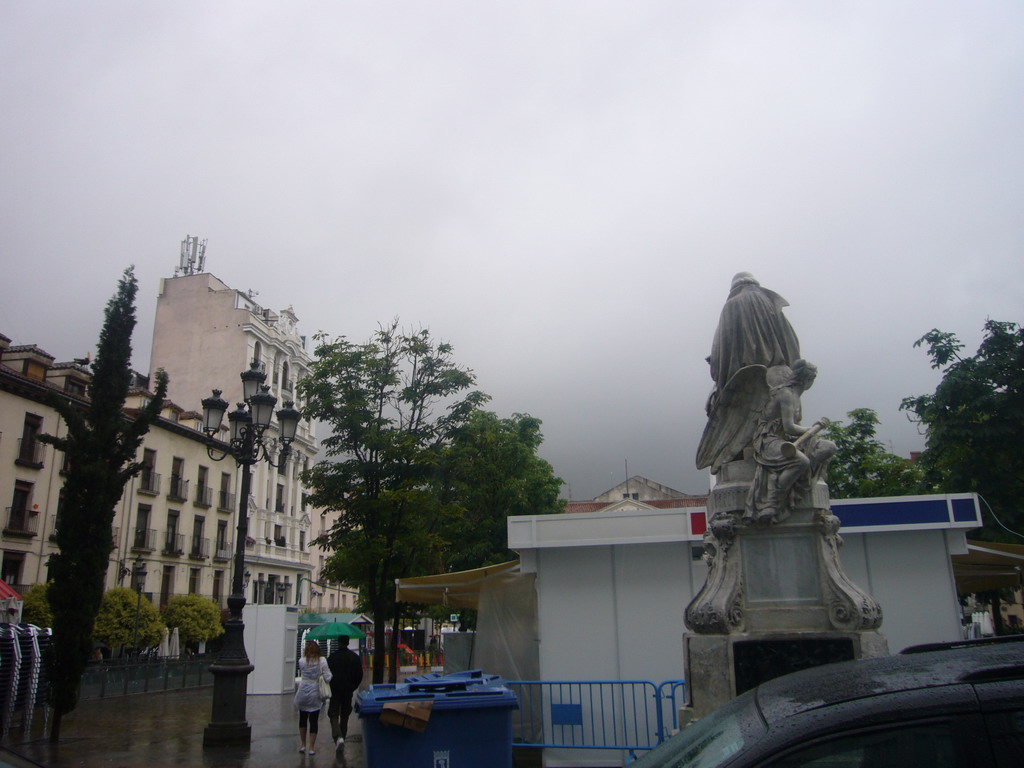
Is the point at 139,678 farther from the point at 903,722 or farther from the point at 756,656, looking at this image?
the point at 903,722

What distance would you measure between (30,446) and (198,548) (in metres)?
12.5

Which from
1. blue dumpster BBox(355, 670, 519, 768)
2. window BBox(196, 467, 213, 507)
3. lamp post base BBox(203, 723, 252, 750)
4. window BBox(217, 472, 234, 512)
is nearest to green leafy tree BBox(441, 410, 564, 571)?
lamp post base BBox(203, 723, 252, 750)

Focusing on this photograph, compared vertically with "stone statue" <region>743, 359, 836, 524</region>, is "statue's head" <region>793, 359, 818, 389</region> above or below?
above

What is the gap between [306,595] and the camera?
57.9 meters

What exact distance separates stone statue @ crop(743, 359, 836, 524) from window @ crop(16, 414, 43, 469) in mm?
32639

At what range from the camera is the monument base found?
602 centimetres

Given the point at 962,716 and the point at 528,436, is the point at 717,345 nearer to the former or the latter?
the point at 962,716

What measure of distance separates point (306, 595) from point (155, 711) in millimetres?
40599

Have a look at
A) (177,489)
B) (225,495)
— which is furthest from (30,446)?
(225,495)

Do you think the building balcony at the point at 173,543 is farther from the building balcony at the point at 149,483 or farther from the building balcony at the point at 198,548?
the building balcony at the point at 149,483

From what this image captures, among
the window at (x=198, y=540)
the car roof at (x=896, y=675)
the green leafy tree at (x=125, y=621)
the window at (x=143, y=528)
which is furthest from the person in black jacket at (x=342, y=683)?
the window at (x=198, y=540)

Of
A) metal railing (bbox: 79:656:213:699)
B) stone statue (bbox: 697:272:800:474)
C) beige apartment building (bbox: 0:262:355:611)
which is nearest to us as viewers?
stone statue (bbox: 697:272:800:474)

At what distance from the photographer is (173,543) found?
4103cm

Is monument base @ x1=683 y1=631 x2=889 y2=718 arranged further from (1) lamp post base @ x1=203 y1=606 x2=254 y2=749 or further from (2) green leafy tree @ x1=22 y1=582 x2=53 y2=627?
(2) green leafy tree @ x1=22 y1=582 x2=53 y2=627
